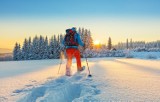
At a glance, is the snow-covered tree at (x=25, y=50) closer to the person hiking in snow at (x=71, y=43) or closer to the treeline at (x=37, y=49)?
the treeline at (x=37, y=49)

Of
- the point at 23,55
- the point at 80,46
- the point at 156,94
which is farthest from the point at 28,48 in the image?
the point at 156,94

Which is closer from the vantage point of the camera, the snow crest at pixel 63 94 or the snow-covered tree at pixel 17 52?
the snow crest at pixel 63 94

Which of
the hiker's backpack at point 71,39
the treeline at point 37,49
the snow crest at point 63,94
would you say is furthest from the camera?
the treeline at point 37,49

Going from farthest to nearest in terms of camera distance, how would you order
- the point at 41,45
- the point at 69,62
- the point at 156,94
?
the point at 41,45 → the point at 69,62 → the point at 156,94

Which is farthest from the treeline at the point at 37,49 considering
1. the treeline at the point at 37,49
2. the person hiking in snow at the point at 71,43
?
the person hiking in snow at the point at 71,43

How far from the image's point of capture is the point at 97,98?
379cm

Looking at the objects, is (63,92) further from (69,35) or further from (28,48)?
(28,48)

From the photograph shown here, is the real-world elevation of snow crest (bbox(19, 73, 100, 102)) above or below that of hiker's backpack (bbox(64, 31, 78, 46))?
below

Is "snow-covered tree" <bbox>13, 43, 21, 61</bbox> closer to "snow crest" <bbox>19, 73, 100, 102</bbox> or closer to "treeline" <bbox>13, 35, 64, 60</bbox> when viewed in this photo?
"treeline" <bbox>13, 35, 64, 60</bbox>

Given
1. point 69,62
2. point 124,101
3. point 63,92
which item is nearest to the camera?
point 124,101

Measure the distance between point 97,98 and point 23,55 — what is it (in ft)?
223

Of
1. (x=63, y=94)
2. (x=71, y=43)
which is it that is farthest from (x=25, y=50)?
(x=63, y=94)

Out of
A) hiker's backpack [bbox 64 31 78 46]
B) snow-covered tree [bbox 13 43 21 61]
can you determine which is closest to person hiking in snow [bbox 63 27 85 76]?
hiker's backpack [bbox 64 31 78 46]

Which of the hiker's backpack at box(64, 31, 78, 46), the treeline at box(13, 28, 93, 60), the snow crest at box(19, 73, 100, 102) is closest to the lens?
the snow crest at box(19, 73, 100, 102)
